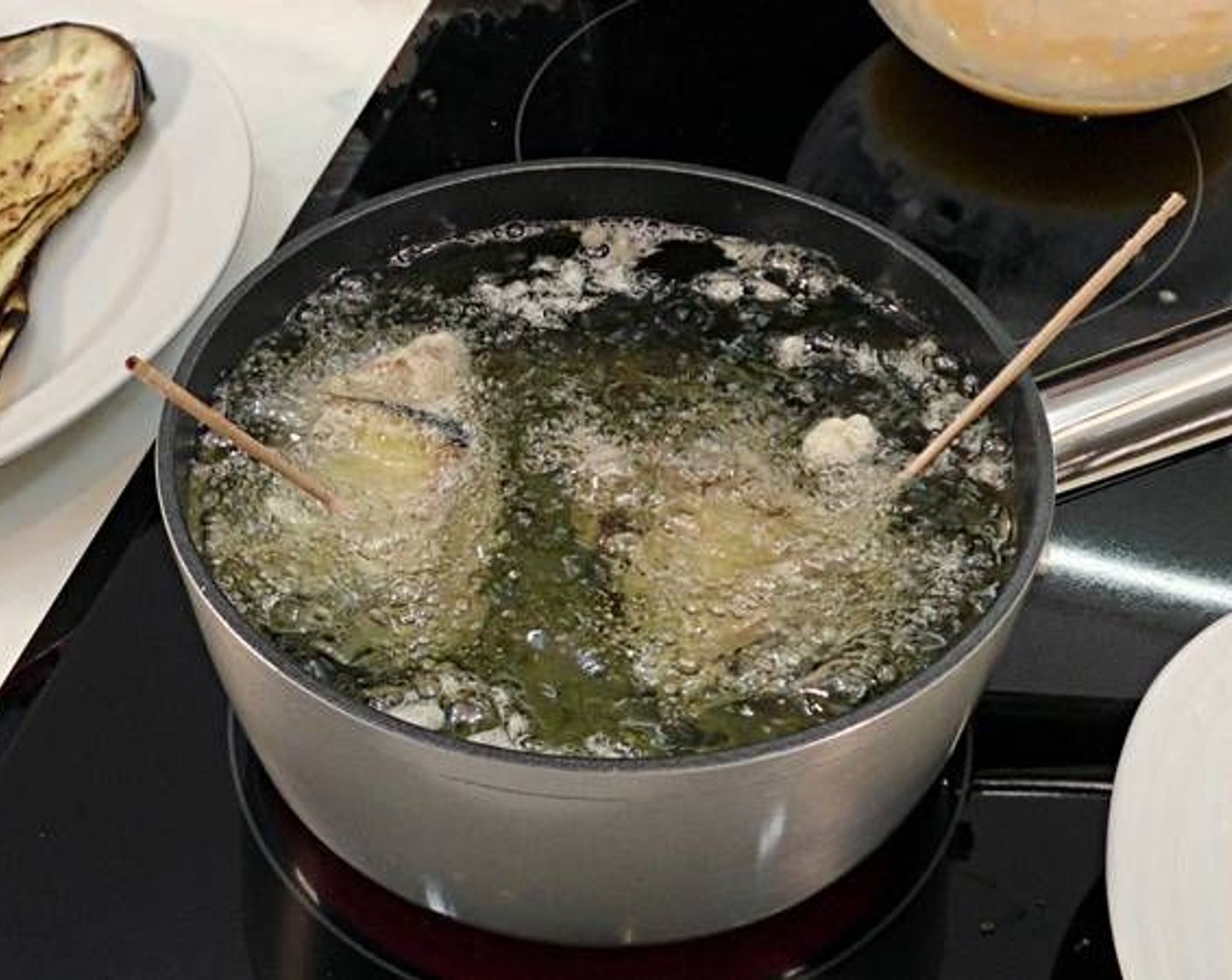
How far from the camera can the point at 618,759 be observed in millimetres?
516

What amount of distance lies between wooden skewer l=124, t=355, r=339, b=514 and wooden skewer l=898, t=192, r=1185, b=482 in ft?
0.68

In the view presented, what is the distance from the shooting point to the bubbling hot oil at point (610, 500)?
1.92 ft

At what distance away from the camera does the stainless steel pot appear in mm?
507

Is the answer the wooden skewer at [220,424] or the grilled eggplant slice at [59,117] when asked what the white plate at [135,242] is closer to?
the grilled eggplant slice at [59,117]

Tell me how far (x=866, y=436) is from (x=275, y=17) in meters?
0.56

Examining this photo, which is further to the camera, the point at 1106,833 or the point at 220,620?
the point at 1106,833

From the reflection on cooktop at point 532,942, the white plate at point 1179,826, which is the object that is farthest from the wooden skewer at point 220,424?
the white plate at point 1179,826

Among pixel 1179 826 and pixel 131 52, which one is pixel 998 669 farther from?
pixel 131 52

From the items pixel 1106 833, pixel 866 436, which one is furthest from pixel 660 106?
pixel 1106 833

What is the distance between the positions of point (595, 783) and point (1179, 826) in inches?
9.1

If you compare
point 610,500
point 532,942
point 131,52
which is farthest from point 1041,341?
point 131,52

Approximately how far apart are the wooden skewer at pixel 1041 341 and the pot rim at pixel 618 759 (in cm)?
1

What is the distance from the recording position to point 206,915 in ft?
2.13

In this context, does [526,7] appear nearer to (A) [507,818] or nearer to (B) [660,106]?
(B) [660,106]
